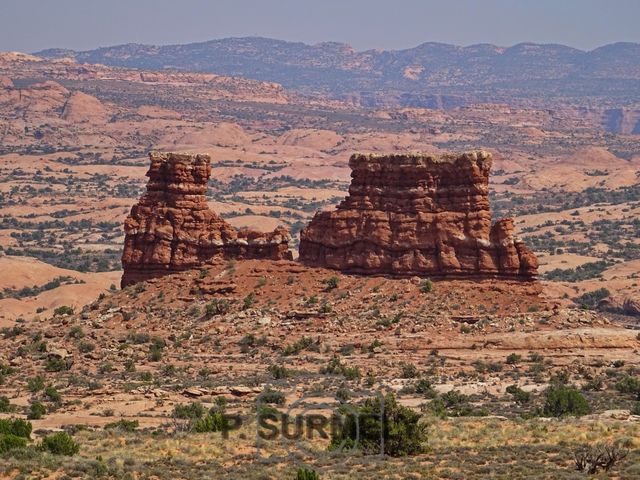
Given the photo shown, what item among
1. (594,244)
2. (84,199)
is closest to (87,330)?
(594,244)

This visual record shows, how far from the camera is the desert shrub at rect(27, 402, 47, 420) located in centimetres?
4425

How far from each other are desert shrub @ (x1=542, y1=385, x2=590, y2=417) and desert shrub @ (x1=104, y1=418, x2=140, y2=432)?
11.1 metres

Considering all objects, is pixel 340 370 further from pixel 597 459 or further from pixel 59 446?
pixel 597 459

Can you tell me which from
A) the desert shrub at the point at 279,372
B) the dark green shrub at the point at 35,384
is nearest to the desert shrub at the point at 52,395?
the dark green shrub at the point at 35,384

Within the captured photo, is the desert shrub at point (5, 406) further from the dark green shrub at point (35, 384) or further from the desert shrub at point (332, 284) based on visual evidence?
the desert shrub at point (332, 284)

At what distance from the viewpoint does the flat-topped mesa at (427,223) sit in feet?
188

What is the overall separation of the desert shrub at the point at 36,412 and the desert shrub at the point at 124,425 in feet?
8.39

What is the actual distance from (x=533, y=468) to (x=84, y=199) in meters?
136

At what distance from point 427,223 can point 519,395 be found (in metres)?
11.6

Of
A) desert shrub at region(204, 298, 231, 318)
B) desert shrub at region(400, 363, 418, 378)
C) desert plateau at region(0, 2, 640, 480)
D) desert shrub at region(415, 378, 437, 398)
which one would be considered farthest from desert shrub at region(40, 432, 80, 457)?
desert shrub at region(204, 298, 231, 318)

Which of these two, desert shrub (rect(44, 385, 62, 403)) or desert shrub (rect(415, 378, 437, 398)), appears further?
desert shrub (rect(415, 378, 437, 398))

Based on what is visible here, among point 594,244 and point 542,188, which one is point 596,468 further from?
point 542,188

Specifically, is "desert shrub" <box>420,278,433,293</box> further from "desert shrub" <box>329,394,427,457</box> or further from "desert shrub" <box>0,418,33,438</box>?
"desert shrub" <box>0,418,33,438</box>

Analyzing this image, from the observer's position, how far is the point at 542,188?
186125 millimetres
